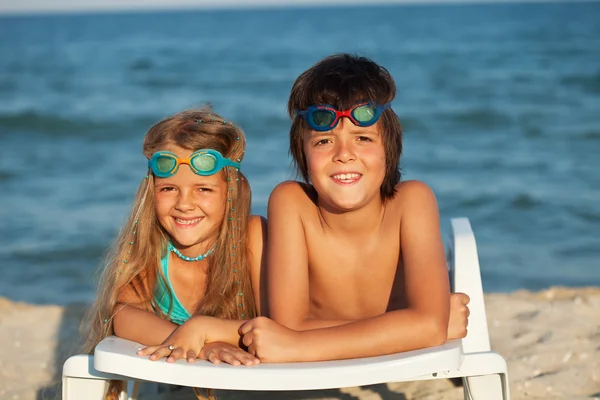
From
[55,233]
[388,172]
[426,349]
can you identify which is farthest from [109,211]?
[426,349]

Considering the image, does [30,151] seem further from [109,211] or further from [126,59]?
[126,59]

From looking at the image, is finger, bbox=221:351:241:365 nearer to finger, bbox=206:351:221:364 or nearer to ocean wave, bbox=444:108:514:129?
finger, bbox=206:351:221:364

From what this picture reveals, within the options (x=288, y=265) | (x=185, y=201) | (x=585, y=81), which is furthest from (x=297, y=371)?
(x=585, y=81)

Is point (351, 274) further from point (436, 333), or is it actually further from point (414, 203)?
point (436, 333)

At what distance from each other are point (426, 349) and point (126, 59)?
2090 centimetres

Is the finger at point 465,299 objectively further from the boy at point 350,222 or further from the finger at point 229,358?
the finger at point 229,358

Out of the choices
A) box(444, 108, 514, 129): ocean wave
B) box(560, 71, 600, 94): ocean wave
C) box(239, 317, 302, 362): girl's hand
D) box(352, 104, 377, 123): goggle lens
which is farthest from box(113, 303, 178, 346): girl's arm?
box(560, 71, 600, 94): ocean wave

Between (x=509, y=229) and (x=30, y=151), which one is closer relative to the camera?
(x=509, y=229)

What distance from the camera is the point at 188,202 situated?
123 inches

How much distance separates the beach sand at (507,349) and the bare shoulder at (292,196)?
1.13 meters

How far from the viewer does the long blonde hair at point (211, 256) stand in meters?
3.14

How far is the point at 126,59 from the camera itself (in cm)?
2211

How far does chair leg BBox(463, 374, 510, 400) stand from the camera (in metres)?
2.43

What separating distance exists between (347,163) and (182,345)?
900 millimetres
